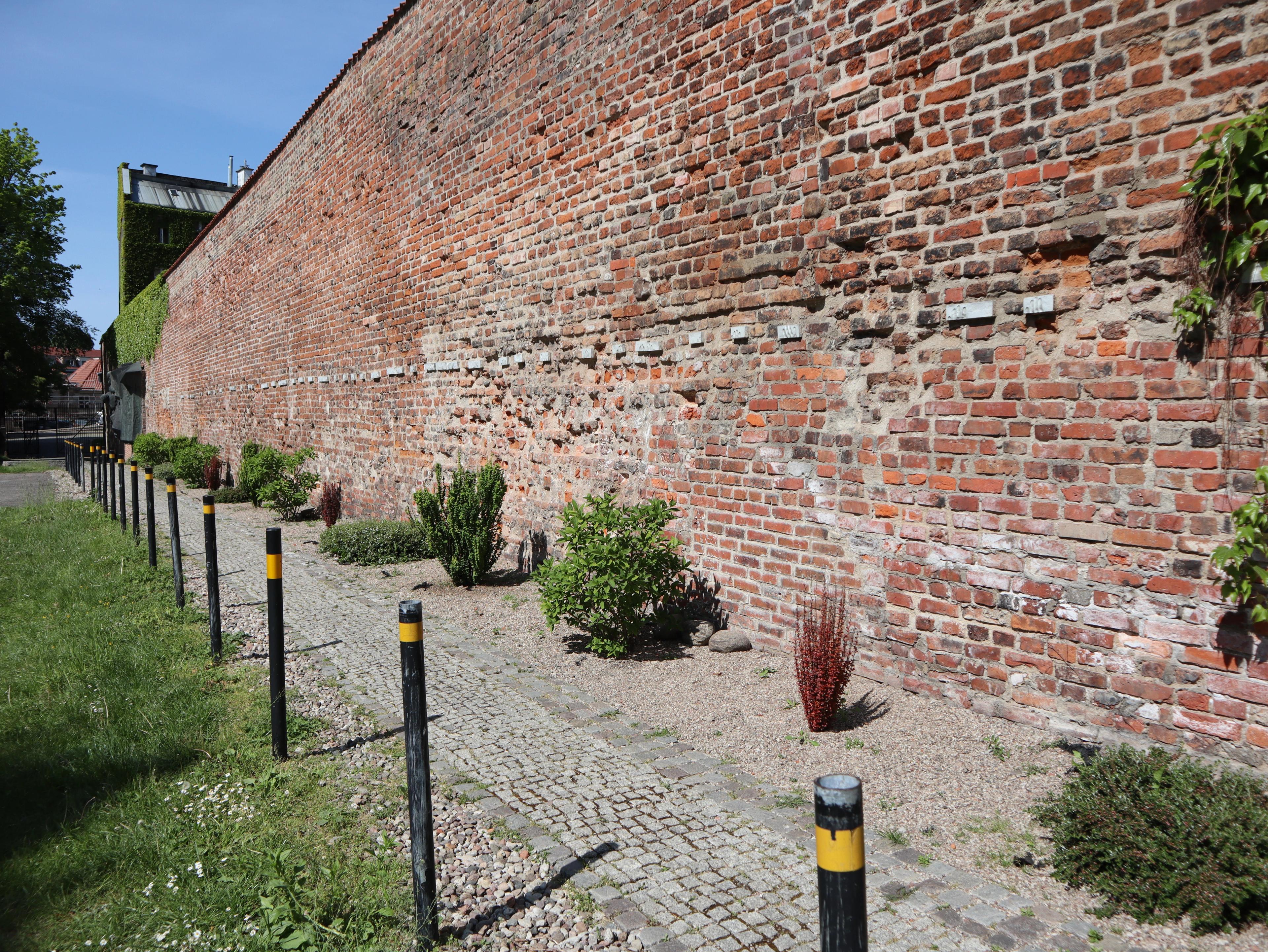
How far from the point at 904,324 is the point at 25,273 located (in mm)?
41984

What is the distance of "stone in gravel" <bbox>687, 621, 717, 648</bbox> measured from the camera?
6.20 m

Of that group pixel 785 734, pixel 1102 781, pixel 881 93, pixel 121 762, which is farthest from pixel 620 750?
pixel 881 93

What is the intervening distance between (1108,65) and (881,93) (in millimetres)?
1361

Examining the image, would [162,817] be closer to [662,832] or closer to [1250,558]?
[662,832]

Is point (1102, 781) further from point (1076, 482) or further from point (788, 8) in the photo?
point (788, 8)

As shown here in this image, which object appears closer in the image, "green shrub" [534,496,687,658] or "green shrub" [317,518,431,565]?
"green shrub" [534,496,687,658]

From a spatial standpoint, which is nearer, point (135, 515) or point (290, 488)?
point (135, 515)

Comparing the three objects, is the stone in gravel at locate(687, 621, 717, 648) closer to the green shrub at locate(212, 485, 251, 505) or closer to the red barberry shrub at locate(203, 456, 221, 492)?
the green shrub at locate(212, 485, 251, 505)

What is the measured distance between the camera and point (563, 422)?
26.9 feet

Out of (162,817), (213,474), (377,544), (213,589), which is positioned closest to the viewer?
(162,817)

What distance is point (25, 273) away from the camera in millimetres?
34781

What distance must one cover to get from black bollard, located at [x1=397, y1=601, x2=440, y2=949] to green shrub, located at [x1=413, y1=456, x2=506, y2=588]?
5.59 metres

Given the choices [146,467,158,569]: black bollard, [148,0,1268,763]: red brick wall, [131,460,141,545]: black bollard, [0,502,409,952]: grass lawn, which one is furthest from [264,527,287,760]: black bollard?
[131,460,141,545]: black bollard

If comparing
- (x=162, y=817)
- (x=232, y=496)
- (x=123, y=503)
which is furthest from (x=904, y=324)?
(x=232, y=496)
